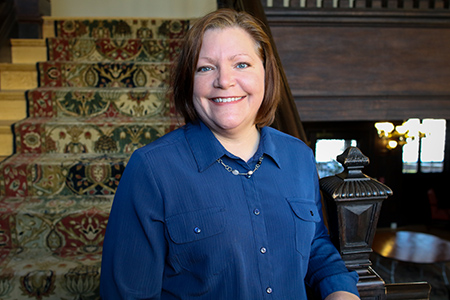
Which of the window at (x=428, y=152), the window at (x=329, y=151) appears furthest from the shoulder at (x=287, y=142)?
the window at (x=428, y=152)

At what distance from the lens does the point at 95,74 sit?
2.54 meters

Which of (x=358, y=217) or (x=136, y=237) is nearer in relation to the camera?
(x=136, y=237)

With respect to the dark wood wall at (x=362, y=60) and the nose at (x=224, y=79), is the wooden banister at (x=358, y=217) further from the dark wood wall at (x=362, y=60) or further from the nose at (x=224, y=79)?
the dark wood wall at (x=362, y=60)

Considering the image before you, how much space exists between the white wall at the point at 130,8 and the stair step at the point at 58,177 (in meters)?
2.32

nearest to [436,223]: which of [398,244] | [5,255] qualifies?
[398,244]

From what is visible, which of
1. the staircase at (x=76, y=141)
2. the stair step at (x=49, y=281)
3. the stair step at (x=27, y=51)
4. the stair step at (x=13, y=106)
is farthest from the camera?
the stair step at (x=27, y=51)

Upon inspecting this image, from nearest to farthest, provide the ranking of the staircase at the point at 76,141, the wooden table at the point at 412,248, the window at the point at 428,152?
the staircase at the point at 76,141, the wooden table at the point at 412,248, the window at the point at 428,152

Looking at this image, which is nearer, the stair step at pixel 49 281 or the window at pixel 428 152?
the stair step at pixel 49 281

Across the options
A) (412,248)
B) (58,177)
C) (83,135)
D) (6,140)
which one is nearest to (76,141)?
(83,135)

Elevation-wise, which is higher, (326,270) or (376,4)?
(376,4)

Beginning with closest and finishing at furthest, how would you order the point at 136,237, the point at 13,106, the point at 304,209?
the point at 136,237
the point at 304,209
the point at 13,106

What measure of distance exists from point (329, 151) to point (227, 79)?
30.0 feet

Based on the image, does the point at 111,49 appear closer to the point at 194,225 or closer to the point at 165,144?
the point at 165,144

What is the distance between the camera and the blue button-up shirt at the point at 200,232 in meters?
0.84
